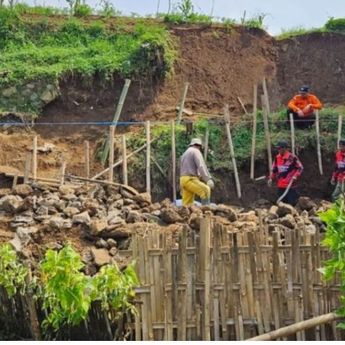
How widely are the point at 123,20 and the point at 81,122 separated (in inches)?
162

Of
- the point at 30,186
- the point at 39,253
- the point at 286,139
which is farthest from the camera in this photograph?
the point at 286,139

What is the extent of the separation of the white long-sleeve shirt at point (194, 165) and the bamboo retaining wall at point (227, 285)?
5.43 metres

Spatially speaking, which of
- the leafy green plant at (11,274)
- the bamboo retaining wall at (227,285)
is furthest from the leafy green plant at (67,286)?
the bamboo retaining wall at (227,285)

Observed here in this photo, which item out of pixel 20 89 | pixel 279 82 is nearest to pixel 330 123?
pixel 279 82

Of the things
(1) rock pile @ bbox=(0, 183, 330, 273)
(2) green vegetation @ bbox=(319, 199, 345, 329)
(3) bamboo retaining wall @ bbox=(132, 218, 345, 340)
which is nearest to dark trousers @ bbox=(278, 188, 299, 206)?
(1) rock pile @ bbox=(0, 183, 330, 273)

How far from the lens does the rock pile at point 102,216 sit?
10258 mm

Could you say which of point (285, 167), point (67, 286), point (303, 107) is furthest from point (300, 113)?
point (67, 286)

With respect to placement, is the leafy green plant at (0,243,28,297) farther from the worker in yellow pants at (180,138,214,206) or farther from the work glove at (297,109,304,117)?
the work glove at (297,109,304,117)

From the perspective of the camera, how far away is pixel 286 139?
54.1ft

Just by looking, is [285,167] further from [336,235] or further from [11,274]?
[336,235]

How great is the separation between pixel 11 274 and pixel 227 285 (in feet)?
6.10

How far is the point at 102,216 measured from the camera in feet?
36.6

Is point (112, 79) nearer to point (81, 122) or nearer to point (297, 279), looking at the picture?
point (81, 122)

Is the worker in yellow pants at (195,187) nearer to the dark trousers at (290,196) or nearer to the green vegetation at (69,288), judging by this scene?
the dark trousers at (290,196)
